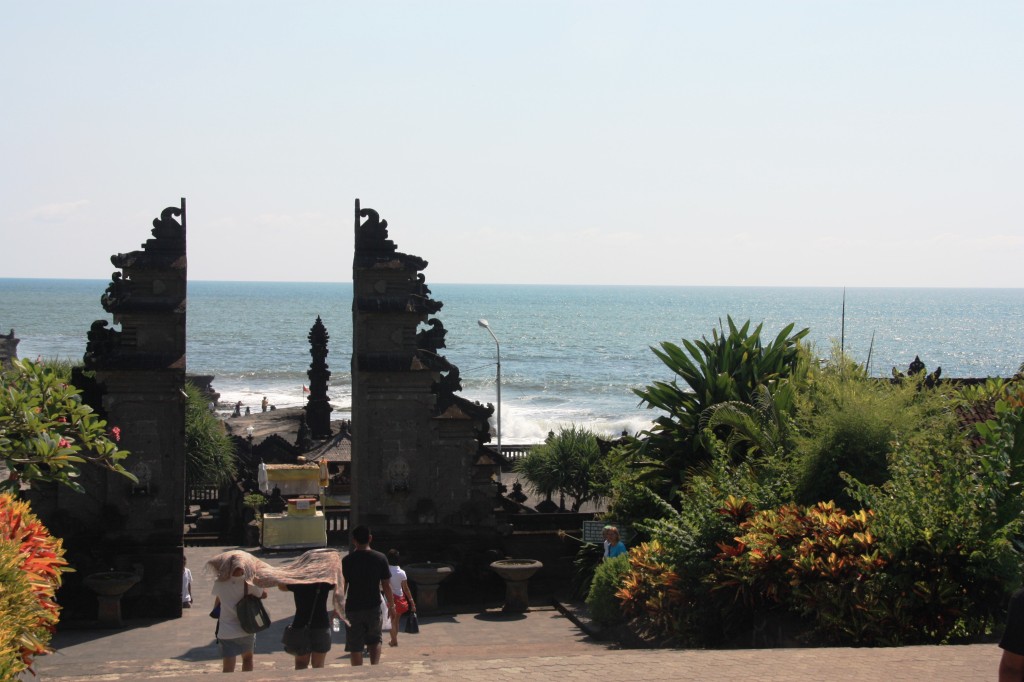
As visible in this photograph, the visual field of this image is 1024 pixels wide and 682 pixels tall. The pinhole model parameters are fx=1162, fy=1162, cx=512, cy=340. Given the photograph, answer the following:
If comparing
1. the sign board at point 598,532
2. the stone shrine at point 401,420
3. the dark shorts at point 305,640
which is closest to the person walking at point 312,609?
the dark shorts at point 305,640

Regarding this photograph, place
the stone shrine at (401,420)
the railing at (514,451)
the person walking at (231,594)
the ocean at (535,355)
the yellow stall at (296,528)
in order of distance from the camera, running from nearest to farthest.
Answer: the person walking at (231,594) → the stone shrine at (401,420) → the yellow stall at (296,528) → the railing at (514,451) → the ocean at (535,355)

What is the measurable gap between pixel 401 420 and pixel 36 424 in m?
8.25

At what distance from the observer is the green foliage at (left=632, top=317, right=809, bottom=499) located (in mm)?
18562

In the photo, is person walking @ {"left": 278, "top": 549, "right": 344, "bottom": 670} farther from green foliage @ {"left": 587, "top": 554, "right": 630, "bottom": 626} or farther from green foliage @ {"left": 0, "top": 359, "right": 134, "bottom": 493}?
green foliage @ {"left": 587, "top": 554, "right": 630, "bottom": 626}

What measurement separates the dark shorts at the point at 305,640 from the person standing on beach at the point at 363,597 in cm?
26

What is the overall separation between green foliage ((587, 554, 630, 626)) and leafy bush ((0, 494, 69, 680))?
783cm

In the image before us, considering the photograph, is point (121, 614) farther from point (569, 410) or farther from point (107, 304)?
point (569, 410)

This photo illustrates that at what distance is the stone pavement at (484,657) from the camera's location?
325 inches

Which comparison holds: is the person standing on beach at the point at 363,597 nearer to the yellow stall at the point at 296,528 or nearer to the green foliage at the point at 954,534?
the green foliage at the point at 954,534

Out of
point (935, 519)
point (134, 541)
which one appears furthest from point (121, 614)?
point (935, 519)

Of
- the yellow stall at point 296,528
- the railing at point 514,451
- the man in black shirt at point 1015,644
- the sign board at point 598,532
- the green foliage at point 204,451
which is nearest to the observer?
the man in black shirt at point 1015,644

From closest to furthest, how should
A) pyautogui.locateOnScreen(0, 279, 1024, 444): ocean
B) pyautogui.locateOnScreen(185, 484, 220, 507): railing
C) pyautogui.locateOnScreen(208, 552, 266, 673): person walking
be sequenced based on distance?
pyautogui.locateOnScreen(208, 552, 266, 673): person walking < pyautogui.locateOnScreen(185, 484, 220, 507): railing < pyautogui.locateOnScreen(0, 279, 1024, 444): ocean

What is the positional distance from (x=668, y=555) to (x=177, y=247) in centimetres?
927

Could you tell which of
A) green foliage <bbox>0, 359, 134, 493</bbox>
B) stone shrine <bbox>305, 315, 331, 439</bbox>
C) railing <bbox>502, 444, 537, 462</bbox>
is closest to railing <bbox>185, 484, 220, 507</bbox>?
stone shrine <bbox>305, 315, 331, 439</bbox>
